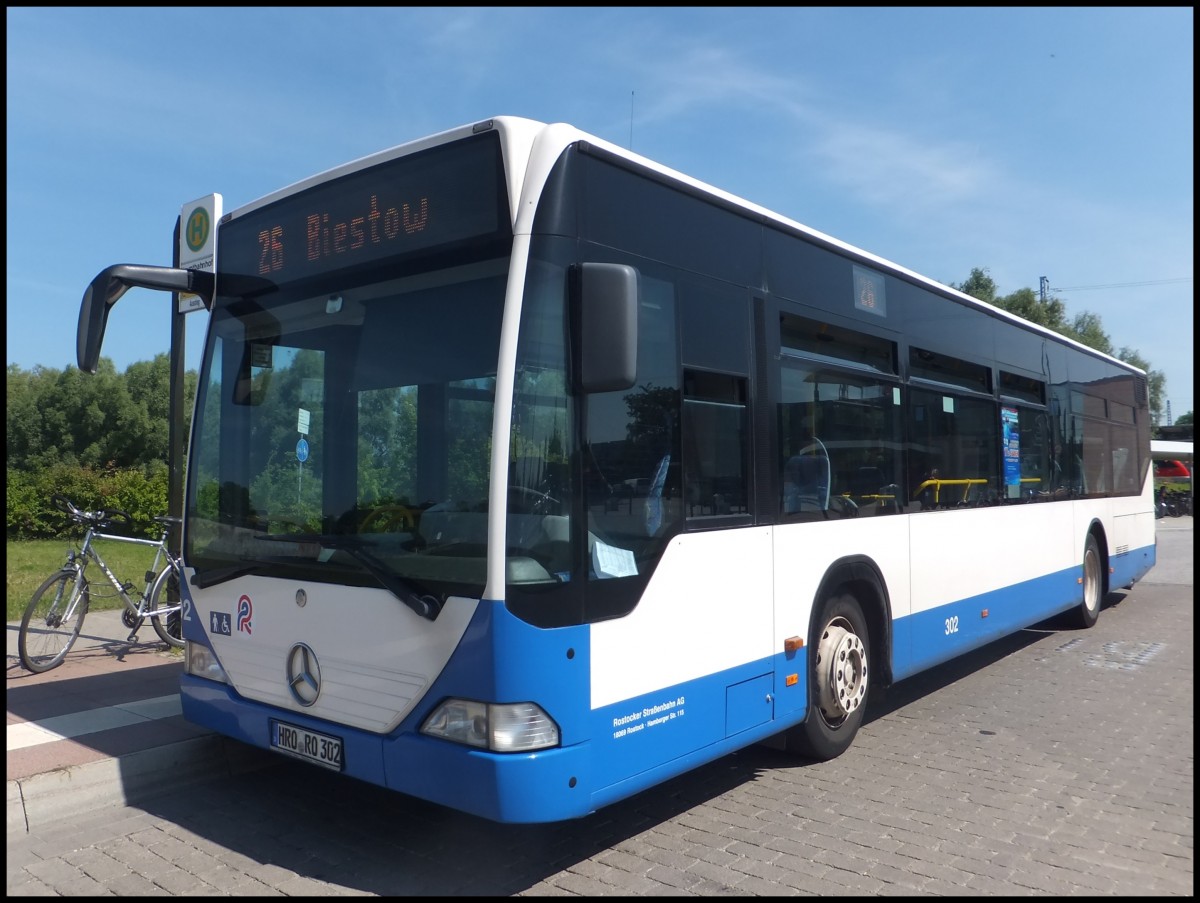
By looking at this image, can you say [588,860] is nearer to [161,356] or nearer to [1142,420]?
[1142,420]

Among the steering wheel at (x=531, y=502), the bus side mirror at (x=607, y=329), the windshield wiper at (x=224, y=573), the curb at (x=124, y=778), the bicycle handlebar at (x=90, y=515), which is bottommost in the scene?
the curb at (x=124, y=778)

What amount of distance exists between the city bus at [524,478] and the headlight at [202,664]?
2 cm

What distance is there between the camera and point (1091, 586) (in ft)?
36.5

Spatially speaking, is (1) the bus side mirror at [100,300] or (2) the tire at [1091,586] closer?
(1) the bus side mirror at [100,300]

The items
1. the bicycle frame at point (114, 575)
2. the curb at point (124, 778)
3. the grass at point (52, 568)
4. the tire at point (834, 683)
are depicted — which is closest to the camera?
the curb at point (124, 778)

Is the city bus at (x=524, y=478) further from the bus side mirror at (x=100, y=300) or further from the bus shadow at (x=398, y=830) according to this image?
the bus shadow at (x=398, y=830)

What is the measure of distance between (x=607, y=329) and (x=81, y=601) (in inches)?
248

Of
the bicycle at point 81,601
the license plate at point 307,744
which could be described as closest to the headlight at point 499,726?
the license plate at point 307,744

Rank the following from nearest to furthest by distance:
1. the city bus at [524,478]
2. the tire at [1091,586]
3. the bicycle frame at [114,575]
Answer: the city bus at [524,478] → the bicycle frame at [114,575] → the tire at [1091,586]

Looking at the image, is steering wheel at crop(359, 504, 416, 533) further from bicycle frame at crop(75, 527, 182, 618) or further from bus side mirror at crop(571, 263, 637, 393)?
bicycle frame at crop(75, 527, 182, 618)

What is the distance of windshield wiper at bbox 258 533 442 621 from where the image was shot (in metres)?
3.92

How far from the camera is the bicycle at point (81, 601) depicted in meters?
7.64

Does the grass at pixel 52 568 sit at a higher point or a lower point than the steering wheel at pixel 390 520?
lower

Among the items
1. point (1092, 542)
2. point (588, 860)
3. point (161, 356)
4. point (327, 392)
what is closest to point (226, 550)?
point (327, 392)
